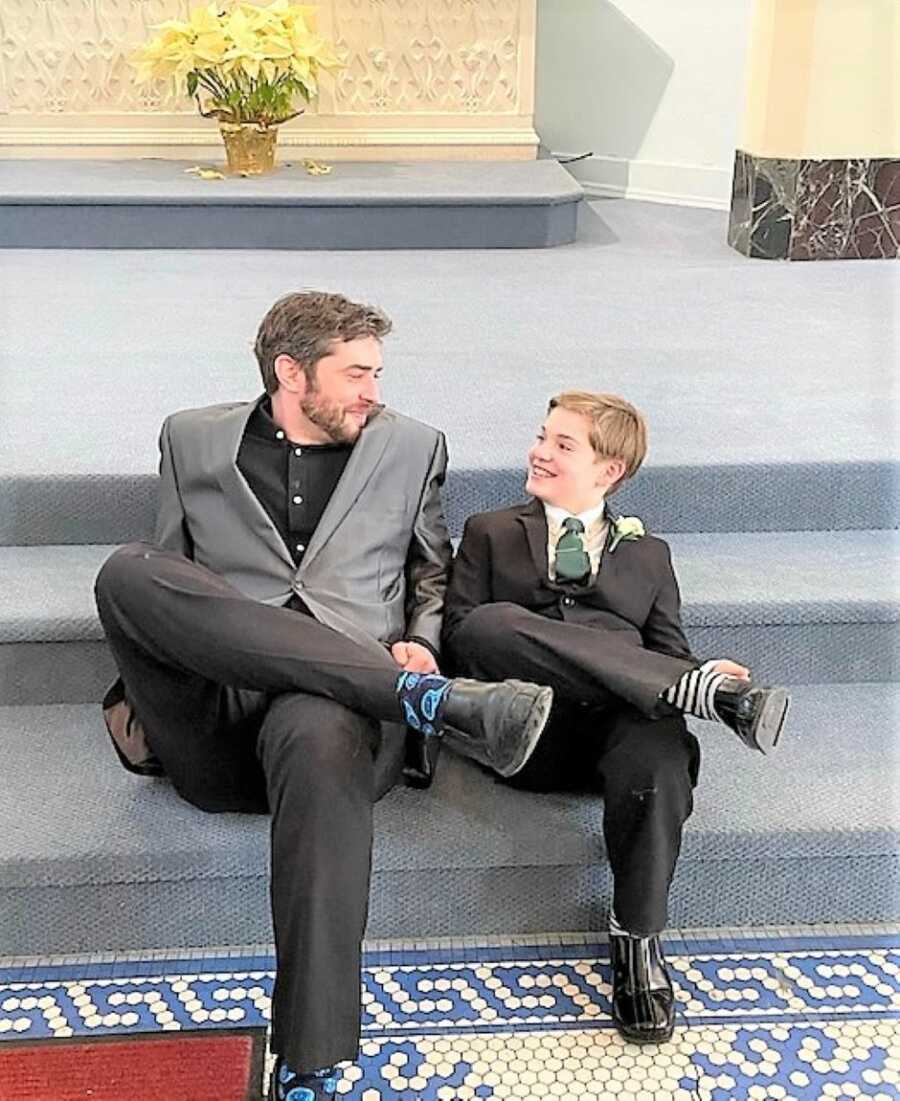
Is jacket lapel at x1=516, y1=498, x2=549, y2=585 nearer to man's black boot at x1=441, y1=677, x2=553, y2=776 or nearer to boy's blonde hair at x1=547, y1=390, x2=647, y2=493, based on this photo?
boy's blonde hair at x1=547, y1=390, x2=647, y2=493

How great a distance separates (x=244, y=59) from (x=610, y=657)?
9.86 ft

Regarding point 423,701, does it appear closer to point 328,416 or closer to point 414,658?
point 414,658

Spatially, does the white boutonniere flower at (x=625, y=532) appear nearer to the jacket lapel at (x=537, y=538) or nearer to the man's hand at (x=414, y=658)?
the jacket lapel at (x=537, y=538)

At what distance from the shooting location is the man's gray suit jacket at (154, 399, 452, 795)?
195cm

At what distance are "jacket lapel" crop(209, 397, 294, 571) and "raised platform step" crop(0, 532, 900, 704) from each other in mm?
360

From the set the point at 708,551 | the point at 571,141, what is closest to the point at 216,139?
the point at 571,141

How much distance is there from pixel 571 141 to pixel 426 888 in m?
4.28

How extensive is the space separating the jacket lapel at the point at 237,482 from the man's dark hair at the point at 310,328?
0.09 m

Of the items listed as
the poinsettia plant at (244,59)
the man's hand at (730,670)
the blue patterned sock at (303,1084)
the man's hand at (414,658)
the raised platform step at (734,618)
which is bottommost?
the blue patterned sock at (303,1084)

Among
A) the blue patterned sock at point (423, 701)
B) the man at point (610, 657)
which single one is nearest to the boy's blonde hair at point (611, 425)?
the man at point (610, 657)

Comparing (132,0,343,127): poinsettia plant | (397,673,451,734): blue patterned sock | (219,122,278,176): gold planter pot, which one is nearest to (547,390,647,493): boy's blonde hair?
(397,673,451,734): blue patterned sock

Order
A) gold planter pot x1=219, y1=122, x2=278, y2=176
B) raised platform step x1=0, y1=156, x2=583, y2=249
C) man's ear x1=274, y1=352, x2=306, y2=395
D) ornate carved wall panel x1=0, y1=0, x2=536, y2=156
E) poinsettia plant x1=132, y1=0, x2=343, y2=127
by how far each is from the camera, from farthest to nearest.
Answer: ornate carved wall panel x1=0, y1=0, x2=536, y2=156
gold planter pot x1=219, y1=122, x2=278, y2=176
raised platform step x1=0, y1=156, x2=583, y2=249
poinsettia plant x1=132, y1=0, x2=343, y2=127
man's ear x1=274, y1=352, x2=306, y2=395

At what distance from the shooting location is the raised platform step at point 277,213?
4.30 meters

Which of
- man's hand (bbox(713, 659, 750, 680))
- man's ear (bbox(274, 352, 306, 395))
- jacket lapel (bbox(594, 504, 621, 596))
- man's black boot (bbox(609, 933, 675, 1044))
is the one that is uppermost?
man's ear (bbox(274, 352, 306, 395))
